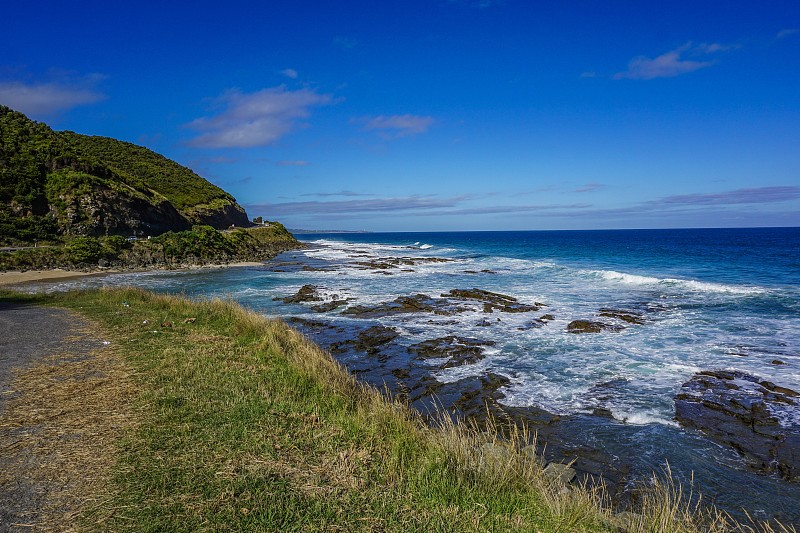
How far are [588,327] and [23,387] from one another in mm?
18054

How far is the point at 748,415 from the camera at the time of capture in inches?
386

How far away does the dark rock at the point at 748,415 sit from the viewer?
8.05 meters

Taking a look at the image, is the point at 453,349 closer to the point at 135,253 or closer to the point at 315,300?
the point at 315,300

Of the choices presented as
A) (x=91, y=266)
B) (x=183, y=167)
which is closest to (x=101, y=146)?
(x=183, y=167)

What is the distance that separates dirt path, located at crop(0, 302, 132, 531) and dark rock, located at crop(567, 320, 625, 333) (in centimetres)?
1591

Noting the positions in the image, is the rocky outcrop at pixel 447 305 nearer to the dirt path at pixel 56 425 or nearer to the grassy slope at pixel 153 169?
the dirt path at pixel 56 425

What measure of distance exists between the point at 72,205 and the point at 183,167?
72512mm

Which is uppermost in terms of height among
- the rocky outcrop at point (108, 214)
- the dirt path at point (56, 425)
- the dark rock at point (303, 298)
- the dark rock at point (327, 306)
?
the rocky outcrop at point (108, 214)

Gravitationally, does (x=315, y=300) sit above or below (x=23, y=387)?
below

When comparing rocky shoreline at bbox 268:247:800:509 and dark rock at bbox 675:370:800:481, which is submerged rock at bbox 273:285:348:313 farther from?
dark rock at bbox 675:370:800:481

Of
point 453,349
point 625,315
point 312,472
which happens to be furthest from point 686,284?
point 312,472

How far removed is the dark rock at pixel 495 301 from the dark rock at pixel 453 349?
6.34 metres

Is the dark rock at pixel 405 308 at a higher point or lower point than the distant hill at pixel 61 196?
lower


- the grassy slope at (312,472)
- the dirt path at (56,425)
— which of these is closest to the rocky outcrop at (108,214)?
the dirt path at (56,425)
